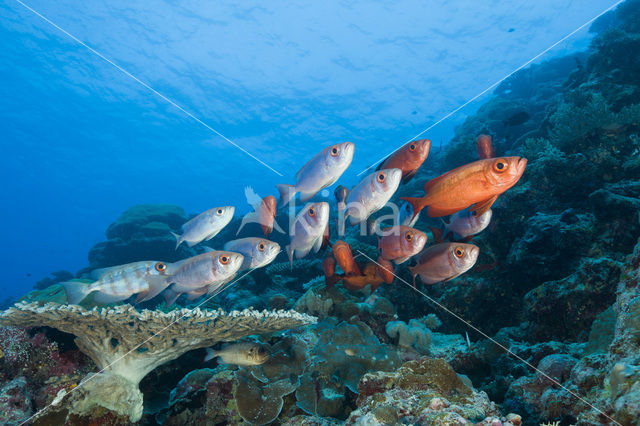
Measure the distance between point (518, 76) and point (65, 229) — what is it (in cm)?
12577

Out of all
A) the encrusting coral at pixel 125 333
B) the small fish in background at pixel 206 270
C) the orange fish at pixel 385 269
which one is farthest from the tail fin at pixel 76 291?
the orange fish at pixel 385 269

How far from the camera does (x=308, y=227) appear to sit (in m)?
3.07

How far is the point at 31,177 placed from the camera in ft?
228

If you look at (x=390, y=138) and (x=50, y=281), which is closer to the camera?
(x=50, y=281)

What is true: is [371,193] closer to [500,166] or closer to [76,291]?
[500,166]

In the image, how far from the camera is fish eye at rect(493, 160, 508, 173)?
2205mm

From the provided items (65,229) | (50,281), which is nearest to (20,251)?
(65,229)

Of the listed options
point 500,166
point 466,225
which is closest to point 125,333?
point 500,166

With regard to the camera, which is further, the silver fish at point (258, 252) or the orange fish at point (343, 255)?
the orange fish at point (343, 255)

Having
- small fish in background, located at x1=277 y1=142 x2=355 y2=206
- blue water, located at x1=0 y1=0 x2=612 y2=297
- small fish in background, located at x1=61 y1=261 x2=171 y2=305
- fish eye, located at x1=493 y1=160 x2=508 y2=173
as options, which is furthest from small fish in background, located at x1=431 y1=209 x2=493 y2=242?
blue water, located at x1=0 y1=0 x2=612 y2=297

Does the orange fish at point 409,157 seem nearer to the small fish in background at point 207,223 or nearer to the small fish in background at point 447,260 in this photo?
the small fish in background at point 447,260

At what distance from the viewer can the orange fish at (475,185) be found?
2203mm

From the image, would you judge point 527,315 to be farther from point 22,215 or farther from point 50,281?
point 22,215

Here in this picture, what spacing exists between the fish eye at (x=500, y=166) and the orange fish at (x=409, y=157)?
0.72 meters
